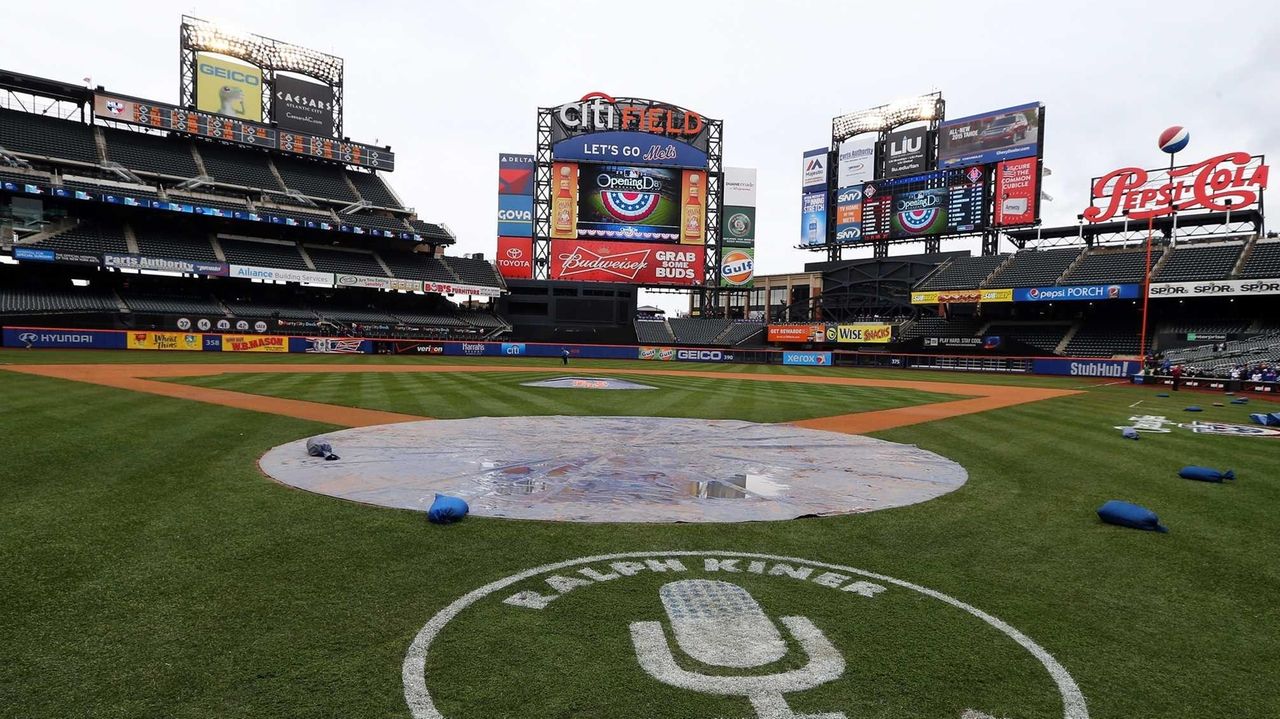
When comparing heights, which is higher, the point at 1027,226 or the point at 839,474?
the point at 1027,226

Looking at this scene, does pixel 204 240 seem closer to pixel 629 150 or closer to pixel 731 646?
pixel 629 150

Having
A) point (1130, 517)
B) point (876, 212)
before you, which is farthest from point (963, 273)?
point (1130, 517)

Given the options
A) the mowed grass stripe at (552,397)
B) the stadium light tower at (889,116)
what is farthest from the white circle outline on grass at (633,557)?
the stadium light tower at (889,116)

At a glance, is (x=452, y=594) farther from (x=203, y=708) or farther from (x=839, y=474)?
(x=839, y=474)

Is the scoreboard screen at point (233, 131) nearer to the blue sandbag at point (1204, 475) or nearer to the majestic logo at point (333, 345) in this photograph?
the majestic logo at point (333, 345)

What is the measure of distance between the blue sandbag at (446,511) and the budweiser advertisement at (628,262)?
51056 mm

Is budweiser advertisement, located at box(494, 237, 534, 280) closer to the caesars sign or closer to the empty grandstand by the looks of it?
the empty grandstand

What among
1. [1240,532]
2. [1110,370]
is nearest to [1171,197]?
[1110,370]

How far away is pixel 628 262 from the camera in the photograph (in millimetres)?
57344

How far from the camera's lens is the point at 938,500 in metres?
7.18

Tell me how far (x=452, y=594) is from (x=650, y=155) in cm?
5789

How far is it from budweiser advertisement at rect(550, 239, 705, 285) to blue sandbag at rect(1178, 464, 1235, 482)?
4964 centimetres

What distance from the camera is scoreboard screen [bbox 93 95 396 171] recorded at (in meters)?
47.2

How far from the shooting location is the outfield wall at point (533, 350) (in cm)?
3422
